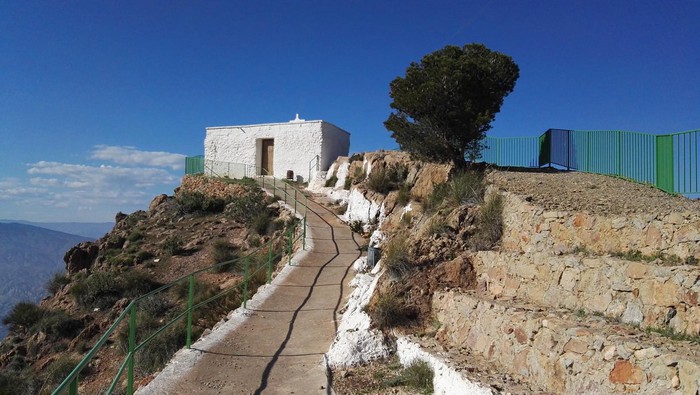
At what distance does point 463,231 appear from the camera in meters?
9.37

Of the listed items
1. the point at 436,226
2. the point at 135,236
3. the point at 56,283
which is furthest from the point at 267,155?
the point at 436,226

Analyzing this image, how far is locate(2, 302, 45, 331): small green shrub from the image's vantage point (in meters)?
18.8

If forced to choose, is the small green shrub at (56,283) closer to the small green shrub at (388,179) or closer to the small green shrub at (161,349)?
the small green shrub at (161,349)

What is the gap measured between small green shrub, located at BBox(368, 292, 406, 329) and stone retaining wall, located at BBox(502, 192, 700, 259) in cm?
210

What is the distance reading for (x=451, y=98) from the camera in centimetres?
1493

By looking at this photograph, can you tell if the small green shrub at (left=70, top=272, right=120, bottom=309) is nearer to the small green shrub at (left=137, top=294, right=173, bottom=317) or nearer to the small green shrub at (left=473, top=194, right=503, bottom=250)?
the small green shrub at (left=137, top=294, right=173, bottom=317)

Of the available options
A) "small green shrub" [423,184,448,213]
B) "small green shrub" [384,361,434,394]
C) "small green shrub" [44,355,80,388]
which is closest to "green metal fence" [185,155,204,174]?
"small green shrub" [44,355,80,388]

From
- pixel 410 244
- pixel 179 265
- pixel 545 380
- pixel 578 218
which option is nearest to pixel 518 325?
pixel 545 380

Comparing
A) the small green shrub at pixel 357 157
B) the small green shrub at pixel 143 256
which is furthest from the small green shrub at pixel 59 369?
the small green shrub at pixel 357 157

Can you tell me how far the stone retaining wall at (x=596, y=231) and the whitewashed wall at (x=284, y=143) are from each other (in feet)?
65.8

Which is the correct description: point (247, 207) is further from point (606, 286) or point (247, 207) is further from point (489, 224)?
point (606, 286)

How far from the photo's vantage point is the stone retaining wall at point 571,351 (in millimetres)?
4004

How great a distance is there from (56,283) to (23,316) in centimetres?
430

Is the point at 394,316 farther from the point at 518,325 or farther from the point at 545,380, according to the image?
the point at 545,380
